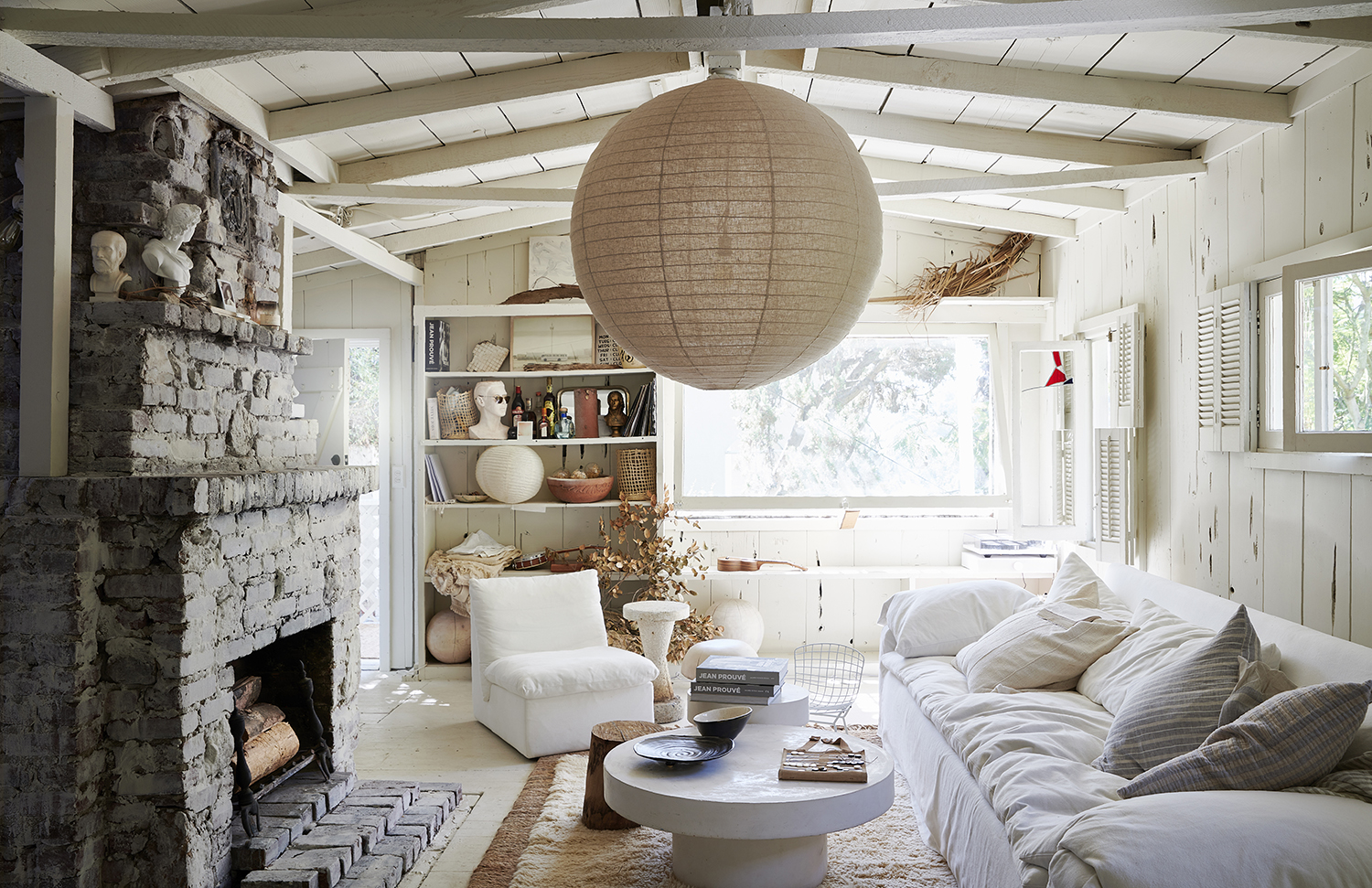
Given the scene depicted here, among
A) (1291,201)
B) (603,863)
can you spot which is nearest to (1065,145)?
(1291,201)

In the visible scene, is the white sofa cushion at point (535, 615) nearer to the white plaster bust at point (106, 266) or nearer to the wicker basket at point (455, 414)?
the wicker basket at point (455, 414)

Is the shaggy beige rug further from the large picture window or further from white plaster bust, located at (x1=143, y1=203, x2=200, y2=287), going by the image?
the large picture window

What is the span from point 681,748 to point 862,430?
355cm

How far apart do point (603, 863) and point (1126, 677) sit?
70.7 inches

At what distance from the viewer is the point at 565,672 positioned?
4.29m

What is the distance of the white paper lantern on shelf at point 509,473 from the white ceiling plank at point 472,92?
2.58 m

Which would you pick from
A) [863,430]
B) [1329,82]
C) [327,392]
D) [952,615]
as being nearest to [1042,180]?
[1329,82]

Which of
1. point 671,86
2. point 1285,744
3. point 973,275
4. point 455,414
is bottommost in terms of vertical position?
point 1285,744

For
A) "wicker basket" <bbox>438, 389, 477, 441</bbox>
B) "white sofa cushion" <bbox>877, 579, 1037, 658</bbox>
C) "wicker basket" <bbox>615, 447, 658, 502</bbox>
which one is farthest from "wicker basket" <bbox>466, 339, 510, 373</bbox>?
"white sofa cushion" <bbox>877, 579, 1037, 658</bbox>

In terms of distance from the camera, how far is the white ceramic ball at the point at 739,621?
5.66 metres

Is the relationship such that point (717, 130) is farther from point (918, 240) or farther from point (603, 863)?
point (918, 240)

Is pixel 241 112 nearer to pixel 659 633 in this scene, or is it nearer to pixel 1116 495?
pixel 659 633

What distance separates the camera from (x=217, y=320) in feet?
9.98

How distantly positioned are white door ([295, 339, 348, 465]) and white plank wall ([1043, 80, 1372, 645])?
436 centimetres
